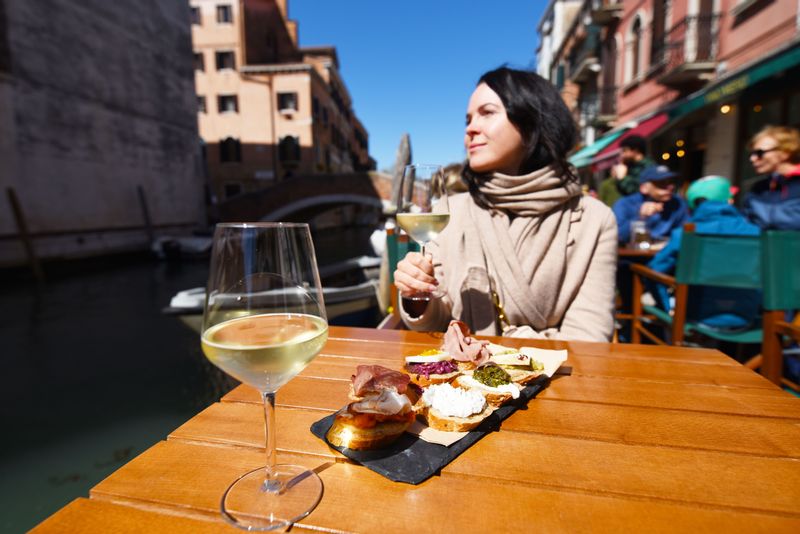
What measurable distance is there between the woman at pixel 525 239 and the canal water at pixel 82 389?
11.3 feet

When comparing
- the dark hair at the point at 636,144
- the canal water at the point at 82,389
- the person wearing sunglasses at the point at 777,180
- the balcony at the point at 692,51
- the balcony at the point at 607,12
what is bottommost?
the canal water at the point at 82,389

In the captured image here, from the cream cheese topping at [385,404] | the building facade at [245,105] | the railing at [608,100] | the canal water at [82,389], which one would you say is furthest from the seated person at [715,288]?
the building facade at [245,105]

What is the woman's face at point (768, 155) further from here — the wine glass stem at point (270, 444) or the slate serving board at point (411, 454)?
the wine glass stem at point (270, 444)

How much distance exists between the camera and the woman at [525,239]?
1.78 metres

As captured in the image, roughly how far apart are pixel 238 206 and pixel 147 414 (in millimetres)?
18609

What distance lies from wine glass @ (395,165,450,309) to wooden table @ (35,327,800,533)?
53 cm

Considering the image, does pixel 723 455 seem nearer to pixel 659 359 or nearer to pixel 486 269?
pixel 659 359

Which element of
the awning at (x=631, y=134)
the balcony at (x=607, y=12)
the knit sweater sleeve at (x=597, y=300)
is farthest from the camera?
the balcony at (x=607, y=12)

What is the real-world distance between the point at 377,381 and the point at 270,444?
30 cm

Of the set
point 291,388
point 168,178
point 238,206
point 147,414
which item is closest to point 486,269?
point 291,388

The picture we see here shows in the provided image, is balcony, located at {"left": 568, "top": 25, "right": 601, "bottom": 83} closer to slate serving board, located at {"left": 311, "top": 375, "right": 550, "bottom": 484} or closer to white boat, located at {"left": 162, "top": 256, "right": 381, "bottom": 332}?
white boat, located at {"left": 162, "top": 256, "right": 381, "bottom": 332}

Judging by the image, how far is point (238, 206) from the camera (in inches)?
843

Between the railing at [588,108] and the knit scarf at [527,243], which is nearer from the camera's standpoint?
the knit scarf at [527,243]

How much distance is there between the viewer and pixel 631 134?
9805 millimetres
